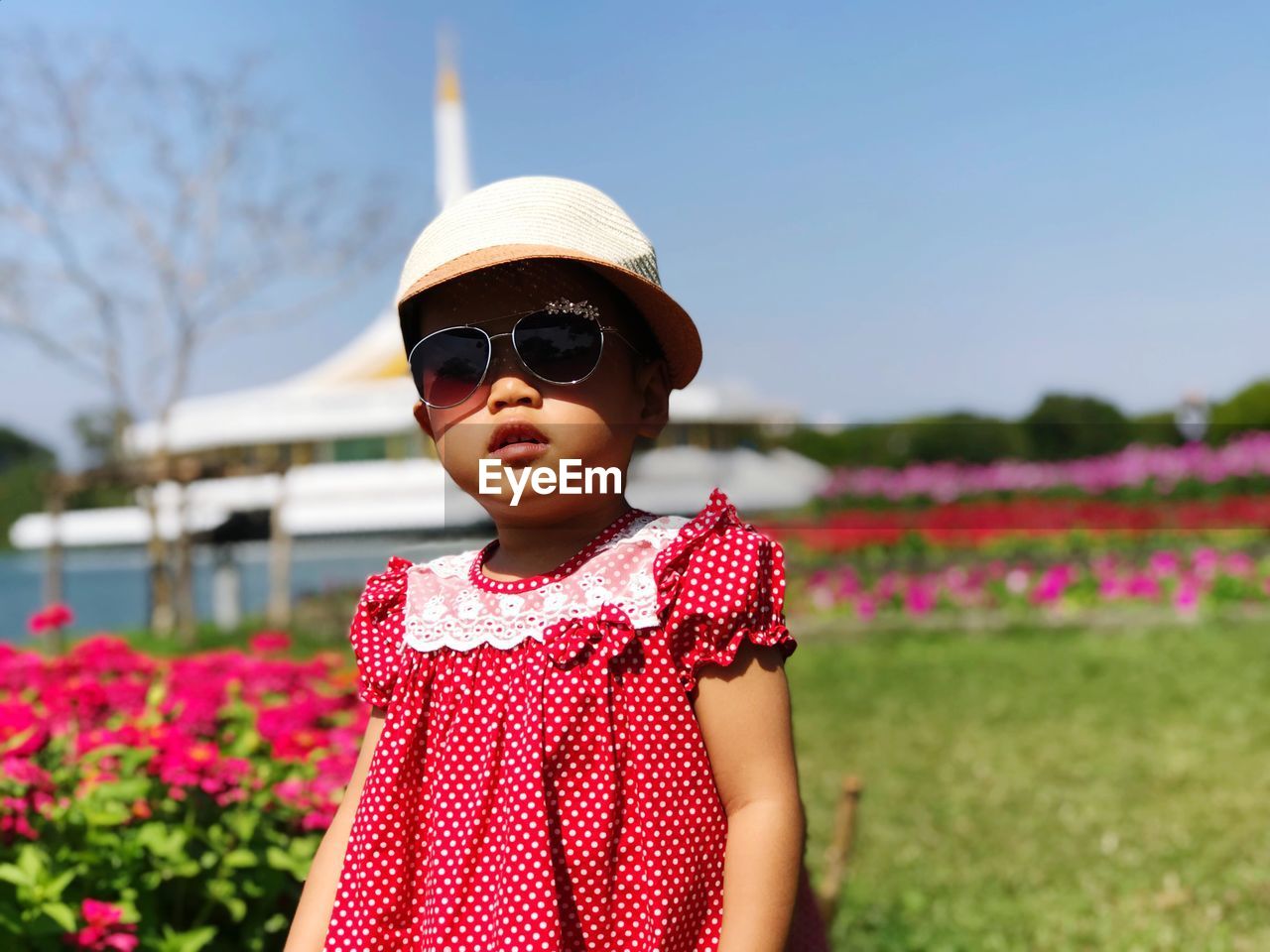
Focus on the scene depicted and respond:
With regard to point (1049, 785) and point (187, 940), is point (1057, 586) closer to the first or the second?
point (1049, 785)

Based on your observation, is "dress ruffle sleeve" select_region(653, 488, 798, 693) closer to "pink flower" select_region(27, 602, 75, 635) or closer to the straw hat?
the straw hat

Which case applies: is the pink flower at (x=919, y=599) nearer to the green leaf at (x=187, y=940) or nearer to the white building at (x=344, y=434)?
the green leaf at (x=187, y=940)

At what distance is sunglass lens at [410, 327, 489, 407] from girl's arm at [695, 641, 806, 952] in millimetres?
421

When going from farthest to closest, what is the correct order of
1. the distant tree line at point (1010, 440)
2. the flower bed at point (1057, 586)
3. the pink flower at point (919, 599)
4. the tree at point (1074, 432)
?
the distant tree line at point (1010, 440), the tree at point (1074, 432), the pink flower at point (919, 599), the flower bed at point (1057, 586)

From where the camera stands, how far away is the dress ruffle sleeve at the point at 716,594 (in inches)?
55.7

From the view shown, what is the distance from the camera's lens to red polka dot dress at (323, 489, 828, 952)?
1.40m

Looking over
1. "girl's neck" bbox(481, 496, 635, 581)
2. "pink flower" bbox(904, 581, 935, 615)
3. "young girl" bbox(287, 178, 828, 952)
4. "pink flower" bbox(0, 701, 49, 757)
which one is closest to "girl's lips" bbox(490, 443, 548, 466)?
"young girl" bbox(287, 178, 828, 952)

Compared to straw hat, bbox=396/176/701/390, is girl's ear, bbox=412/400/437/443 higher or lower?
lower

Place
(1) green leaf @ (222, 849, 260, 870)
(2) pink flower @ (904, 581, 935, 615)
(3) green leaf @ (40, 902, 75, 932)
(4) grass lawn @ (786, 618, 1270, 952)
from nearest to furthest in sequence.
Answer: (3) green leaf @ (40, 902, 75, 932) → (1) green leaf @ (222, 849, 260, 870) → (4) grass lawn @ (786, 618, 1270, 952) → (2) pink flower @ (904, 581, 935, 615)

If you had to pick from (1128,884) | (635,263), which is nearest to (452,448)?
(635,263)

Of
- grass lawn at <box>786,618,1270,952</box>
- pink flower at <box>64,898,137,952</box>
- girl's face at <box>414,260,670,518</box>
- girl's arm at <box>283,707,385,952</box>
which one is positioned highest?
girl's face at <box>414,260,670,518</box>

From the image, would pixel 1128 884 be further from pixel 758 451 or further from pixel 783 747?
pixel 758 451

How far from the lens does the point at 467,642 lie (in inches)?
58.4

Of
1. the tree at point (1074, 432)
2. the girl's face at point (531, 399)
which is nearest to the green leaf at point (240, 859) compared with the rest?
the girl's face at point (531, 399)
